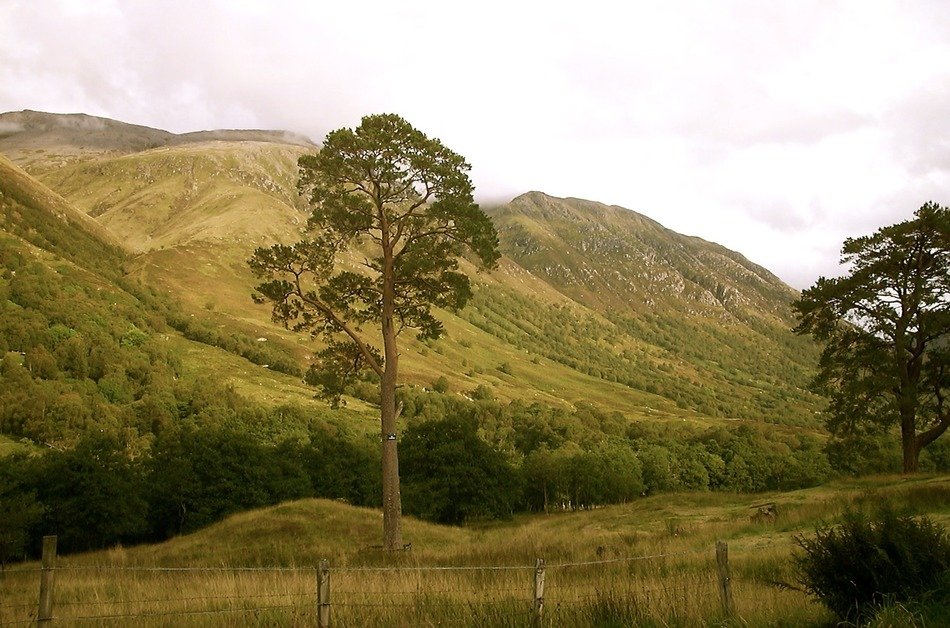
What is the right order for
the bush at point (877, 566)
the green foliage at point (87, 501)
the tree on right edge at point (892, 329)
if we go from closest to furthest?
the bush at point (877, 566)
the tree on right edge at point (892, 329)
the green foliage at point (87, 501)

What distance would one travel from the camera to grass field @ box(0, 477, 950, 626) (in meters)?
9.27

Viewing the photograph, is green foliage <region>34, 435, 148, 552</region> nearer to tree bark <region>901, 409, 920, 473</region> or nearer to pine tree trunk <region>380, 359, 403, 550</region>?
pine tree trunk <region>380, 359, 403, 550</region>

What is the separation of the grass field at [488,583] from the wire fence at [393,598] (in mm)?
38

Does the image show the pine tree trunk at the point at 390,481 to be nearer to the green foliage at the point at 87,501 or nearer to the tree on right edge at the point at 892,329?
the tree on right edge at the point at 892,329

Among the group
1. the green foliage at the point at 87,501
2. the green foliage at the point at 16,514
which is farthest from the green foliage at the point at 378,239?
the green foliage at the point at 87,501

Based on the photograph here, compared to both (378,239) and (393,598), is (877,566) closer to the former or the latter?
(393,598)

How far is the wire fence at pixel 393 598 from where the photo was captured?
356 inches

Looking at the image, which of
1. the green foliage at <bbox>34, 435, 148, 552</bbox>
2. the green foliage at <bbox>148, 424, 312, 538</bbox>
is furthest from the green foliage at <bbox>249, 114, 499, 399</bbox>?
the green foliage at <bbox>148, 424, 312, 538</bbox>

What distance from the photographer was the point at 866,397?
32250mm

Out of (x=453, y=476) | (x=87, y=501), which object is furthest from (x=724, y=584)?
(x=87, y=501)

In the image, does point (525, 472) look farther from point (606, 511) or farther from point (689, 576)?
point (689, 576)

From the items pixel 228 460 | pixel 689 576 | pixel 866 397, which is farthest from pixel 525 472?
pixel 689 576

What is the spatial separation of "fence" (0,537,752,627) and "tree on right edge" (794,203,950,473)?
22.8 meters

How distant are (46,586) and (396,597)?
5.62m
